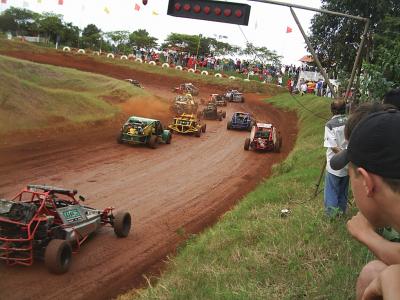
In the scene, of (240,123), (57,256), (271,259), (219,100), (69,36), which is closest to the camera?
(271,259)

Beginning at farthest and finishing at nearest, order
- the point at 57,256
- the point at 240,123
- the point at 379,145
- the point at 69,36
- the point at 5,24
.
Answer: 1. the point at 69,36
2. the point at 5,24
3. the point at 240,123
4. the point at 57,256
5. the point at 379,145

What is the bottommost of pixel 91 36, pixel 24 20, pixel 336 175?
pixel 336 175

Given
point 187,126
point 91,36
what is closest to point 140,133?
point 187,126

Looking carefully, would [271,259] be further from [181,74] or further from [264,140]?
[181,74]

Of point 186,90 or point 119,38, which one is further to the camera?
point 119,38

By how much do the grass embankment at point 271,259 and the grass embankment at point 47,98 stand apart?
12.2 metres

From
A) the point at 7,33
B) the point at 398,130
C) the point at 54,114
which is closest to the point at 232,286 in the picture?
the point at 398,130

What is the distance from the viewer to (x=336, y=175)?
653 cm

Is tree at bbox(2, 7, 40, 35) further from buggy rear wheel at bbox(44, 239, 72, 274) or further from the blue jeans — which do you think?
the blue jeans

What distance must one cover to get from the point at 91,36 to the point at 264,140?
52.5 m

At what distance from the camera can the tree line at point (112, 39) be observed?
203 ft

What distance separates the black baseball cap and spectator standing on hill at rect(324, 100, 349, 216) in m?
4.82

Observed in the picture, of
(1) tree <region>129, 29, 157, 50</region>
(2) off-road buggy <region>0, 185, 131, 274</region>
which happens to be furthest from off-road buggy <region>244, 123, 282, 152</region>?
(1) tree <region>129, 29, 157, 50</region>

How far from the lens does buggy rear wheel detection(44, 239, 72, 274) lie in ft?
23.9
